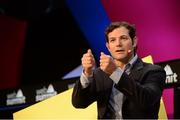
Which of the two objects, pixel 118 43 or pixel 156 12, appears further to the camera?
pixel 156 12

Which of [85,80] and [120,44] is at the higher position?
[120,44]

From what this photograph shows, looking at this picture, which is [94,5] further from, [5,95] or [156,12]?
[5,95]

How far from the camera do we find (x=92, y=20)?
3.45 metres

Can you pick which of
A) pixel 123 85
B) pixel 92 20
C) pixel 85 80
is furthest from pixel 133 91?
pixel 92 20

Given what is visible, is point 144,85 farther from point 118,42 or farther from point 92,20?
point 92,20

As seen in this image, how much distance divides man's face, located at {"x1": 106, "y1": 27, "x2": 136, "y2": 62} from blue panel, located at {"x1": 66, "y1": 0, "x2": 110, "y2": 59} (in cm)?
167

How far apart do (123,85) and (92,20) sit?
2119mm

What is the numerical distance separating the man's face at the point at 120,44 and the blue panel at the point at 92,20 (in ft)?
5.49

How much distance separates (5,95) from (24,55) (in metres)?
0.60

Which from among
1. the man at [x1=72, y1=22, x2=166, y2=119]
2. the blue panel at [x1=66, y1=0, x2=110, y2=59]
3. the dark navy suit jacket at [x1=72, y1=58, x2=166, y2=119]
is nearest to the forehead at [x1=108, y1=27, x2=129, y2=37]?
the man at [x1=72, y1=22, x2=166, y2=119]

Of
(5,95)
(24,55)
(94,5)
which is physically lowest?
(5,95)

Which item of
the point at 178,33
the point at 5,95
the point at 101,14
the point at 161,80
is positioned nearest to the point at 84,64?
the point at 161,80

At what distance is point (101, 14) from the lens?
3387 millimetres

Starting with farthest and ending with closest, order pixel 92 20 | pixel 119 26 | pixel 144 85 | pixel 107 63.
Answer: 1. pixel 92 20
2. pixel 119 26
3. pixel 144 85
4. pixel 107 63
